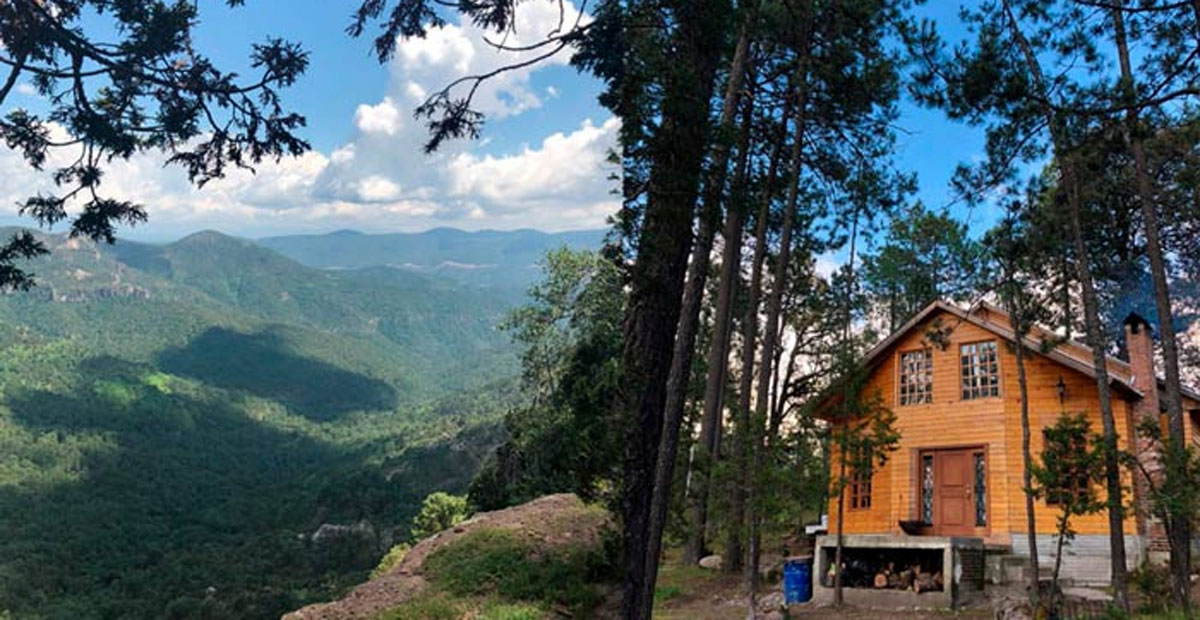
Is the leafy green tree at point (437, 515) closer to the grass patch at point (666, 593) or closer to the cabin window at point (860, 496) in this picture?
the cabin window at point (860, 496)

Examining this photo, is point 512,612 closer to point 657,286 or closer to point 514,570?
point 514,570

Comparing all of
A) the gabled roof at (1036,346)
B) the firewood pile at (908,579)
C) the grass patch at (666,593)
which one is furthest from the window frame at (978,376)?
the grass patch at (666,593)

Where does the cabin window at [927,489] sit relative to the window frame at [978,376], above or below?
below

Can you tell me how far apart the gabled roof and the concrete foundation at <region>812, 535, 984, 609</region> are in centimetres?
385

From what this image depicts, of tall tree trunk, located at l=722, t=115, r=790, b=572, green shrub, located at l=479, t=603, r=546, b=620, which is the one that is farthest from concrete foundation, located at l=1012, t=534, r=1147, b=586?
green shrub, located at l=479, t=603, r=546, b=620

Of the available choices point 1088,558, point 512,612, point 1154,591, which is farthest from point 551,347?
point 1154,591

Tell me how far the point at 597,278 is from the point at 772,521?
18.2 metres

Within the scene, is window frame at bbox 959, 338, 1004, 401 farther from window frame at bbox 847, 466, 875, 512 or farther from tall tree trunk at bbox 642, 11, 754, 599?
tall tree trunk at bbox 642, 11, 754, 599

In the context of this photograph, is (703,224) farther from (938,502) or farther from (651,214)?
(938,502)

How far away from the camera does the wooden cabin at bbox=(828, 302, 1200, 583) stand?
15.4 metres

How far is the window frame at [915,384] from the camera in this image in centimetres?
1833

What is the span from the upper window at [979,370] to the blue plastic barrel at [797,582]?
613 cm

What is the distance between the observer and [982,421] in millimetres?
17266

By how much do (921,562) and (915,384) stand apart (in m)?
5.19
